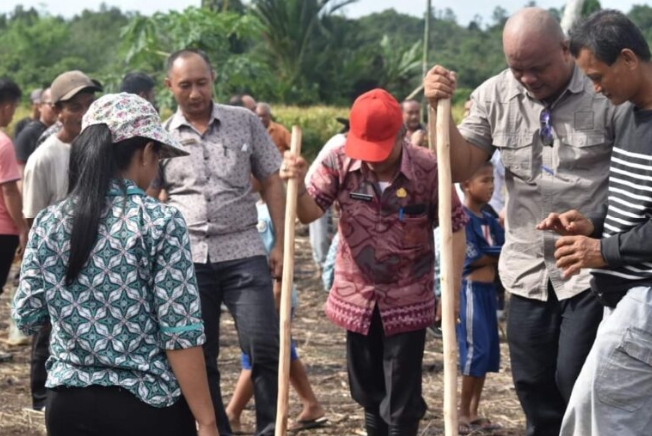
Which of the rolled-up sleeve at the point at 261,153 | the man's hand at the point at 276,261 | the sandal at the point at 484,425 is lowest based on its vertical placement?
the sandal at the point at 484,425

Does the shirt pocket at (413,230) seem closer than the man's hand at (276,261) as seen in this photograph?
Yes

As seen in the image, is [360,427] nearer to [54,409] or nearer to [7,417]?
[7,417]

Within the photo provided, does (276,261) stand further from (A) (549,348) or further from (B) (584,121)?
(B) (584,121)

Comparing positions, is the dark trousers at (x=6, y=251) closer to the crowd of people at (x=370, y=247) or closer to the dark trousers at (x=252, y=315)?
the crowd of people at (x=370, y=247)

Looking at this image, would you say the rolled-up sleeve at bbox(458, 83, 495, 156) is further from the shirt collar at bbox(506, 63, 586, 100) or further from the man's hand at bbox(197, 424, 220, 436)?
the man's hand at bbox(197, 424, 220, 436)

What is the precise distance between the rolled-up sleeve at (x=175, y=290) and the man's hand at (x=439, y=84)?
4.73 feet

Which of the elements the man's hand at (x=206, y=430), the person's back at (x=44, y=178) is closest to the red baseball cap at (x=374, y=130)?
the man's hand at (x=206, y=430)

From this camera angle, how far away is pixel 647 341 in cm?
459

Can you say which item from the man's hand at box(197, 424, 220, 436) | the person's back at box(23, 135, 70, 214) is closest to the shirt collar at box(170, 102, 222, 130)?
the person's back at box(23, 135, 70, 214)

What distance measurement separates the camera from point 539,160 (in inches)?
213

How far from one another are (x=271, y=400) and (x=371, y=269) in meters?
1.04

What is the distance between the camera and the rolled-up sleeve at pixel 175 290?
3908 millimetres

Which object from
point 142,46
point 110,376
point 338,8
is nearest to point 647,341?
point 110,376

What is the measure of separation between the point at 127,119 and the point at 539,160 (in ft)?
7.02
